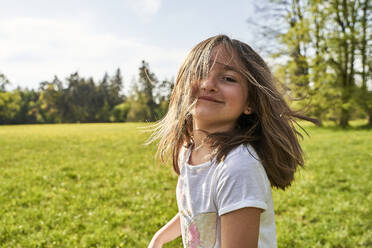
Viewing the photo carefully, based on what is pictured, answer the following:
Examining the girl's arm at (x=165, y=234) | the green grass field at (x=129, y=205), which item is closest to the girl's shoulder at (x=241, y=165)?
the girl's arm at (x=165, y=234)

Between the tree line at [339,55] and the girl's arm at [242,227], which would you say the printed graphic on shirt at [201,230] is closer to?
the girl's arm at [242,227]

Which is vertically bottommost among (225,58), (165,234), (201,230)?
(165,234)

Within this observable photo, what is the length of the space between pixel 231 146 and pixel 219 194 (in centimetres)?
22

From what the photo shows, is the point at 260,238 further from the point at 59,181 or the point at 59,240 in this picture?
the point at 59,181

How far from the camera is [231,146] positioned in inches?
49.8

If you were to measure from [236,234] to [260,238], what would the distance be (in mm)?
254

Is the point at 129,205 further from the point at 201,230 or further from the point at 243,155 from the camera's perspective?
the point at 243,155

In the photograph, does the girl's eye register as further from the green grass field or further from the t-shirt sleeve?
the green grass field

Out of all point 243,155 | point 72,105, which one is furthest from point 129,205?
point 72,105

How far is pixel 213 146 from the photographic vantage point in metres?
1.35

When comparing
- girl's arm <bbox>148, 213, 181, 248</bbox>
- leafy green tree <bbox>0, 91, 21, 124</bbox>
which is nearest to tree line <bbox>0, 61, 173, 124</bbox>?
leafy green tree <bbox>0, 91, 21, 124</bbox>

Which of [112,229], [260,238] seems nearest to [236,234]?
[260,238]

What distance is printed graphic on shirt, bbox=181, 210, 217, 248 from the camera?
4.17 feet

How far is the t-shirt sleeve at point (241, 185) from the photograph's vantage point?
3.52ft
